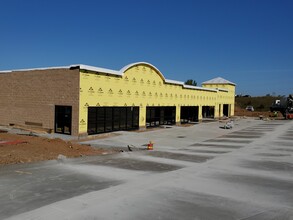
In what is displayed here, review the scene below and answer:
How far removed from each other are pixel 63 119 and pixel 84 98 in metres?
2.76

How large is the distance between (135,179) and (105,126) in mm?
15147

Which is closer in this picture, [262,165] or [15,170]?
[15,170]

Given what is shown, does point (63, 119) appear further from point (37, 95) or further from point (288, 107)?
point (288, 107)

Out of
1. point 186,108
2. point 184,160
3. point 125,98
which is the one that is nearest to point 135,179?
point 184,160

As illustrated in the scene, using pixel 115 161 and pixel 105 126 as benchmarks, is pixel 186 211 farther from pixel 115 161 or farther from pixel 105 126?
pixel 105 126

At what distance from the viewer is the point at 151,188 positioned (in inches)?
415

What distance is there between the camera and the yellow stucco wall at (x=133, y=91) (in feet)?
78.9

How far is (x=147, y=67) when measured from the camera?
3228 cm

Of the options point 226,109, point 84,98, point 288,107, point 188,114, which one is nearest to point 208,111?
point 226,109

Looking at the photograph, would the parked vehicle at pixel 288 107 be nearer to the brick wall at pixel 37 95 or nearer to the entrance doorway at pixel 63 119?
the entrance doorway at pixel 63 119

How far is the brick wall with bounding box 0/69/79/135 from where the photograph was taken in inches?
937

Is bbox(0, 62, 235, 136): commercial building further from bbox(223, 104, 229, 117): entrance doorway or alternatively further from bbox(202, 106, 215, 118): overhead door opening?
bbox(223, 104, 229, 117): entrance doorway

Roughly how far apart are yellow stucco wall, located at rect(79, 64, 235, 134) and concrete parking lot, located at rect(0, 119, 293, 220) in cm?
851

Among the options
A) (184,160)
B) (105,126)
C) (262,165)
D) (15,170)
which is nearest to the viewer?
(15,170)
